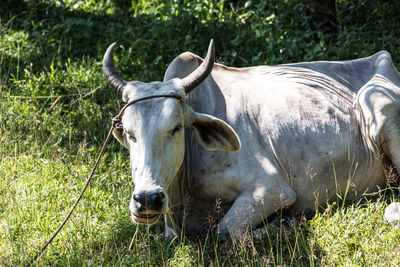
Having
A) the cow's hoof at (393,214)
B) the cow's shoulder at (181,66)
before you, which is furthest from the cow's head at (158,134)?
the cow's hoof at (393,214)

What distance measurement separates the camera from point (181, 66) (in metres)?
5.55

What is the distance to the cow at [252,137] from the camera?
15.6ft

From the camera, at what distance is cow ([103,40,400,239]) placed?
4.77 m

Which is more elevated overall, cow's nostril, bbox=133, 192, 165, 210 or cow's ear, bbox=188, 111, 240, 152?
cow's ear, bbox=188, 111, 240, 152

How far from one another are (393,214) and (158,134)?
187 centimetres

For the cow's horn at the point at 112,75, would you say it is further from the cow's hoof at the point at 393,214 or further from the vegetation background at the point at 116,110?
the cow's hoof at the point at 393,214

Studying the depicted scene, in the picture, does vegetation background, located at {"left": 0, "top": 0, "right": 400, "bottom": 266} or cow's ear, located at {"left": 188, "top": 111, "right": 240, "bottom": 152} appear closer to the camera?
vegetation background, located at {"left": 0, "top": 0, "right": 400, "bottom": 266}

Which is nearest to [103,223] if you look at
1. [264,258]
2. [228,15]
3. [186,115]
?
[186,115]

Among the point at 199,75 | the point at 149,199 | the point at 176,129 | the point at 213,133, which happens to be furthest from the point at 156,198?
the point at 199,75

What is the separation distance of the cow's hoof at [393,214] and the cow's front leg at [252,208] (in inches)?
29.2

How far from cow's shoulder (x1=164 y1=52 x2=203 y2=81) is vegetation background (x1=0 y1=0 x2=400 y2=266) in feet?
3.49

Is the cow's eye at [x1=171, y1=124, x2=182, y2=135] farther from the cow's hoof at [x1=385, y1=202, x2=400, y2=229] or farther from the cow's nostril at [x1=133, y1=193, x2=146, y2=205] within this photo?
the cow's hoof at [x1=385, y1=202, x2=400, y2=229]

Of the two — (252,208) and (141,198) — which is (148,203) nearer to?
(141,198)

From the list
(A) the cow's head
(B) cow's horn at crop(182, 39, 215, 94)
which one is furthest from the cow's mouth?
(B) cow's horn at crop(182, 39, 215, 94)
